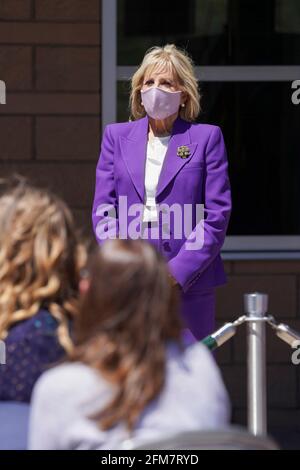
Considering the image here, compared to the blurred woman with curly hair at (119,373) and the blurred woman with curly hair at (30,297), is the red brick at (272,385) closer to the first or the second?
the blurred woman with curly hair at (30,297)

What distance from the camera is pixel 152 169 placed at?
4.52 metres

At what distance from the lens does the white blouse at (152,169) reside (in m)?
4.45

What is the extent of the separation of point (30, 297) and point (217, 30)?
3481 mm

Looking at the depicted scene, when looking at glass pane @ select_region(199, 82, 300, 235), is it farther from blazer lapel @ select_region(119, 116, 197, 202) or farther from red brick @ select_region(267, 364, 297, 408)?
blazer lapel @ select_region(119, 116, 197, 202)

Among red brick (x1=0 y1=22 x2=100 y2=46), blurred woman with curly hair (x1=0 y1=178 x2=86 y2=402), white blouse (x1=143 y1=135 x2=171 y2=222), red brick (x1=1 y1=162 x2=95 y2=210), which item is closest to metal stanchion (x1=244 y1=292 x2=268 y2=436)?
white blouse (x1=143 y1=135 x2=171 y2=222)

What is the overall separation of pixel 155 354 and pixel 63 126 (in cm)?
360

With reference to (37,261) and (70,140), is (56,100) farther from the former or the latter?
(37,261)

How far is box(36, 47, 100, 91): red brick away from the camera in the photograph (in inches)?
229

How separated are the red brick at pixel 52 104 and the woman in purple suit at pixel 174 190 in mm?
1290

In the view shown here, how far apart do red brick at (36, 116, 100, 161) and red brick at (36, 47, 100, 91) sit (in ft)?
0.60

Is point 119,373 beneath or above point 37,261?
beneath

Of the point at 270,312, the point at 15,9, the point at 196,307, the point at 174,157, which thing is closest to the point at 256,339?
the point at 196,307

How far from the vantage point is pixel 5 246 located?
276cm
